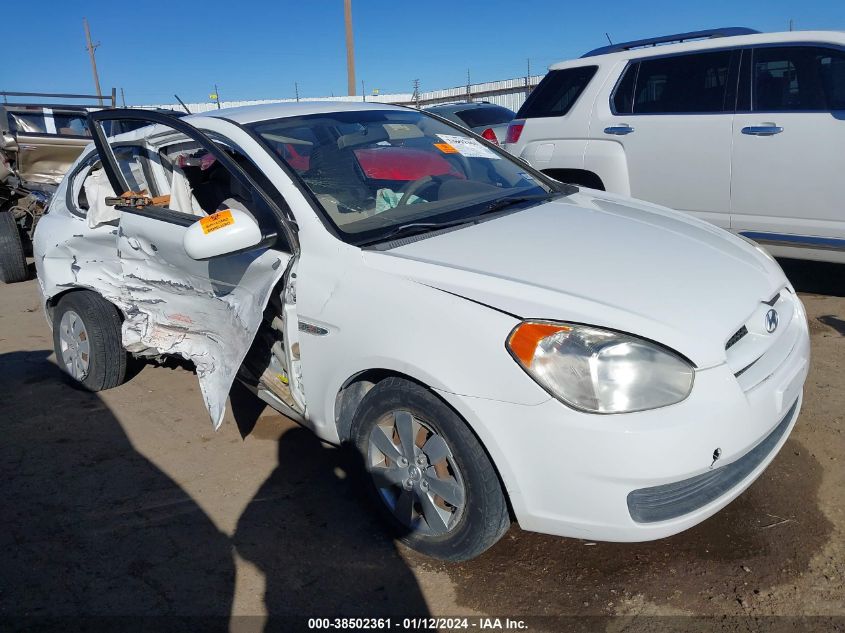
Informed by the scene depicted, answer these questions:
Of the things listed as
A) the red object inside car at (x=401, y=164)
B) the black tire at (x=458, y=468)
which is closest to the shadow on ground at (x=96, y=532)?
the black tire at (x=458, y=468)

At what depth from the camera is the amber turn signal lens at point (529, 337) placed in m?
2.10

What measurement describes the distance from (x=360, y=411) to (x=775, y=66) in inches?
165

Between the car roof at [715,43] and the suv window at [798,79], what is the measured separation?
0.19ft

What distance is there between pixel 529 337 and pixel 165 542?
5.73ft

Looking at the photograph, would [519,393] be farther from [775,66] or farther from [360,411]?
[775,66]

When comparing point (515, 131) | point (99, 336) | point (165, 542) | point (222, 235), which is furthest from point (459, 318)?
point (515, 131)

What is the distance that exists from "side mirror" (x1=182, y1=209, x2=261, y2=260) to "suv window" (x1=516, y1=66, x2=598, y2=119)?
396 cm

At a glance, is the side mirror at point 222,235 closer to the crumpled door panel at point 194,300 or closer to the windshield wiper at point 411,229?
the crumpled door panel at point 194,300

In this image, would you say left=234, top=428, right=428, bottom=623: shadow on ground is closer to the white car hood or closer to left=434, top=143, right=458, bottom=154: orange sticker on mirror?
the white car hood

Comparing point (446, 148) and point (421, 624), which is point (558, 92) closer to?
point (446, 148)

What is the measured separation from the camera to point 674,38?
5.55 m

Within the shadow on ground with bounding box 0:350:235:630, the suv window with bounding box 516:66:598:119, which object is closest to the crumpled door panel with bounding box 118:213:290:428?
the shadow on ground with bounding box 0:350:235:630

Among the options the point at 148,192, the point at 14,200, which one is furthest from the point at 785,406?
the point at 14,200

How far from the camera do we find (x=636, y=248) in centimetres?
263
